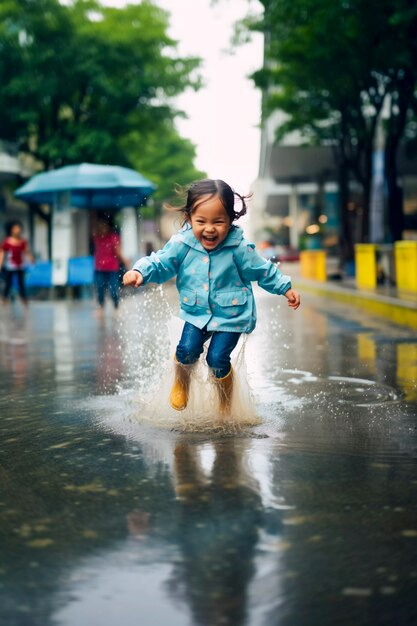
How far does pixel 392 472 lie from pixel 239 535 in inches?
46.1

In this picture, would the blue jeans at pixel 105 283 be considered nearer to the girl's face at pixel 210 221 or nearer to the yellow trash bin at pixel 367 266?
the yellow trash bin at pixel 367 266

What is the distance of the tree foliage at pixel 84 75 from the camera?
30.6 metres

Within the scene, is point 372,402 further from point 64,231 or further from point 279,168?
point 279,168

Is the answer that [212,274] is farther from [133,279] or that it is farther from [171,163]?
[171,163]

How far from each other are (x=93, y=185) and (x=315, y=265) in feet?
34.6

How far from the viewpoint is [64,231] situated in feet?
80.0

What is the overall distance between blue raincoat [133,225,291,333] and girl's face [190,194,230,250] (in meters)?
0.10

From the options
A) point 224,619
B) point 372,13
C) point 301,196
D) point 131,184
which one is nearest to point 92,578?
point 224,619

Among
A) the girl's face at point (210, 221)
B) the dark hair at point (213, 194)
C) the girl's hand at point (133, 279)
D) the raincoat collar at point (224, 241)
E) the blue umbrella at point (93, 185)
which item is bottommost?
the girl's hand at point (133, 279)

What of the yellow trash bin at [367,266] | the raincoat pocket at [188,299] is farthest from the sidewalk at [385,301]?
the raincoat pocket at [188,299]

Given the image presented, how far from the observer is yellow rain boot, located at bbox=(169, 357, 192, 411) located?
5.19 metres

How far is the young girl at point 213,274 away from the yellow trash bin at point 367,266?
15712mm

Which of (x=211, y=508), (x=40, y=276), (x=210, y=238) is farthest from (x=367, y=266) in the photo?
(x=211, y=508)

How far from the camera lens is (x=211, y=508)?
3.52 m
